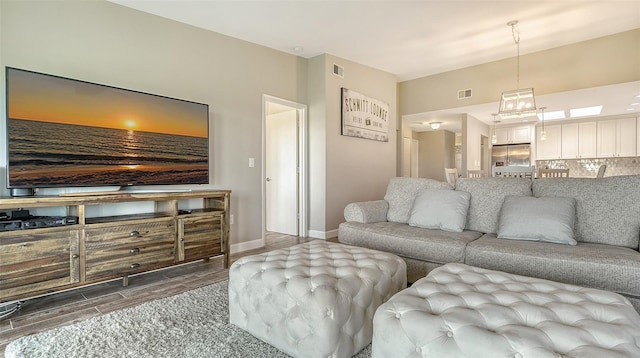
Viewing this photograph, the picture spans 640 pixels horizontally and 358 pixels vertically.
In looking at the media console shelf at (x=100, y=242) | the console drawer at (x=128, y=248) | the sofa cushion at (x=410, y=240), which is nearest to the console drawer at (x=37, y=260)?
the media console shelf at (x=100, y=242)

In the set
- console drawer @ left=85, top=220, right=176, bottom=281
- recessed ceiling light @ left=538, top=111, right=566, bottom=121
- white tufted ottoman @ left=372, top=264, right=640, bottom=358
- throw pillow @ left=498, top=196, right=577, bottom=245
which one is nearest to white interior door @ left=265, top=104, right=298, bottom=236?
console drawer @ left=85, top=220, right=176, bottom=281

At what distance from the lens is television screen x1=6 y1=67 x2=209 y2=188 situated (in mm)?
2316

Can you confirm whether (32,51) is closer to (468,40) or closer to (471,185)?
(471,185)

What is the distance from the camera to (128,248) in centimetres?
256

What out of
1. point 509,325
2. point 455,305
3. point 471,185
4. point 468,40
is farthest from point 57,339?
point 468,40

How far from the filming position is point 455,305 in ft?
4.13

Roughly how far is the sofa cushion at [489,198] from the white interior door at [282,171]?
2696 millimetres

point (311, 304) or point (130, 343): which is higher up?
point (311, 304)

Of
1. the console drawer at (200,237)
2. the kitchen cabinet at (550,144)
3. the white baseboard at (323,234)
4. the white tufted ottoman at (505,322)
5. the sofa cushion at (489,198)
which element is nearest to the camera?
the white tufted ottoman at (505,322)

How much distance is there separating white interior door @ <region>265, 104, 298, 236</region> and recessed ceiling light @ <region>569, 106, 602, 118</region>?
18.5 ft

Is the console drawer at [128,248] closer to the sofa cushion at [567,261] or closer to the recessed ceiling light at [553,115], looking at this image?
the sofa cushion at [567,261]

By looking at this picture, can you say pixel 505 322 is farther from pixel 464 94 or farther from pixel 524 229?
pixel 464 94

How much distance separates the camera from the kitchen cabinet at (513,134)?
7.65 meters

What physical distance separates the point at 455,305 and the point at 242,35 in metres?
3.82
